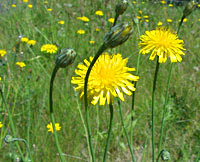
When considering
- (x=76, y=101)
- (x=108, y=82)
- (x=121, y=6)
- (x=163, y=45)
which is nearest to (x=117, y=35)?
(x=108, y=82)

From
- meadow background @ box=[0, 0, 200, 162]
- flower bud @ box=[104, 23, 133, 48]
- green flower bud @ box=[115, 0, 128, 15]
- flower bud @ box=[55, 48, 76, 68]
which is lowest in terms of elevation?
meadow background @ box=[0, 0, 200, 162]

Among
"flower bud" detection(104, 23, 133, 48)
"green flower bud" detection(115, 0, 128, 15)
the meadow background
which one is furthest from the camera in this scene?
the meadow background

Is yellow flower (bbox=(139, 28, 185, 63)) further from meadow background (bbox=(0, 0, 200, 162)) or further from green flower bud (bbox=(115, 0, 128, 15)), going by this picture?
green flower bud (bbox=(115, 0, 128, 15))

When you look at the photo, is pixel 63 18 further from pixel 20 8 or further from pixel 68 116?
pixel 68 116

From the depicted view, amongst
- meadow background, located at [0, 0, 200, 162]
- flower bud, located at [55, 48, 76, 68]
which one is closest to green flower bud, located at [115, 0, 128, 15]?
meadow background, located at [0, 0, 200, 162]

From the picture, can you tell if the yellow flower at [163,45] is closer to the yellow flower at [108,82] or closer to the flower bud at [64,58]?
the yellow flower at [108,82]

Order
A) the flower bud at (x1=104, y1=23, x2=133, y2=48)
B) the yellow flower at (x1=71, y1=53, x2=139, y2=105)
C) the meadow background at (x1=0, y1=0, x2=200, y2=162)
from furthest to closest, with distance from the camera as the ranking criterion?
the meadow background at (x1=0, y1=0, x2=200, y2=162) → the yellow flower at (x1=71, y1=53, x2=139, y2=105) → the flower bud at (x1=104, y1=23, x2=133, y2=48)

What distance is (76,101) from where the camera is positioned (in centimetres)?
155

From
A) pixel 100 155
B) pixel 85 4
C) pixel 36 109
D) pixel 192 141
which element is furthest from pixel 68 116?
pixel 85 4

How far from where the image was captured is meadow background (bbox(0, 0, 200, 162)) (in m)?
1.47

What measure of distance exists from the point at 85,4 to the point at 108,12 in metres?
0.39

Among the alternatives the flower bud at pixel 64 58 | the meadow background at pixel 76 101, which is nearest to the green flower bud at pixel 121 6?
the meadow background at pixel 76 101

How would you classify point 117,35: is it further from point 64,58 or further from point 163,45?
point 163,45

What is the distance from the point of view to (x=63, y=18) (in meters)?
3.06
